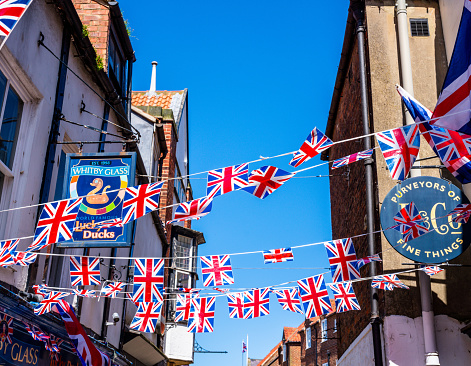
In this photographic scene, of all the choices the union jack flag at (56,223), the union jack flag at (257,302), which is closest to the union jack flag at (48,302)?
the union jack flag at (56,223)

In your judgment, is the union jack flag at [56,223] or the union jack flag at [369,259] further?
the union jack flag at [369,259]

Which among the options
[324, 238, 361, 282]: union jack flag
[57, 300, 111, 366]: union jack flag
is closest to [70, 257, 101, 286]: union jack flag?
[57, 300, 111, 366]: union jack flag

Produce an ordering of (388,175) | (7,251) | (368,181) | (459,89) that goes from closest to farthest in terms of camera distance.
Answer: (459,89), (7,251), (388,175), (368,181)

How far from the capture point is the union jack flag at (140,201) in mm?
6965

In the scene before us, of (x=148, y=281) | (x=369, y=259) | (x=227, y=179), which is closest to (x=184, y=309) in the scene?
(x=148, y=281)

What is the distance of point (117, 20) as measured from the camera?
11781 mm

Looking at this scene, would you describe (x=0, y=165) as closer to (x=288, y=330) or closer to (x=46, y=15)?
(x=46, y=15)

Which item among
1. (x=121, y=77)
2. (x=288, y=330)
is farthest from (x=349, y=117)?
(x=288, y=330)

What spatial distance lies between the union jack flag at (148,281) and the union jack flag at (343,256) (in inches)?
105

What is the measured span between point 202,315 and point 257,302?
41.7 inches

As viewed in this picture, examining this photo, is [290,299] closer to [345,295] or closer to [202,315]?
[345,295]

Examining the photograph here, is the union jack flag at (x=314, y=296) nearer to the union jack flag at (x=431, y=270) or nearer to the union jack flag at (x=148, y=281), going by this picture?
the union jack flag at (x=431, y=270)

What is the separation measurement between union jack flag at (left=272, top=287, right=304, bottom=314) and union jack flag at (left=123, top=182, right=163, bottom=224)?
3.04 m

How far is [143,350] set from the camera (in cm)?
1403
